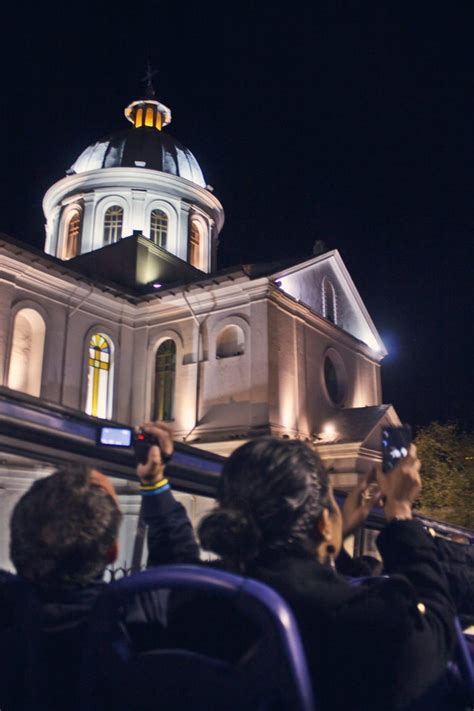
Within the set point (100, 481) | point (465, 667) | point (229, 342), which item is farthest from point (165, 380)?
point (465, 667)

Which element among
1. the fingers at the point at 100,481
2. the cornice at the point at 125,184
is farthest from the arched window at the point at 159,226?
the fingers at the point at 100,481

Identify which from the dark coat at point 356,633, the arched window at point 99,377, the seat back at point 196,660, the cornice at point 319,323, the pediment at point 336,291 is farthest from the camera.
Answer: the pediment at point 336,291

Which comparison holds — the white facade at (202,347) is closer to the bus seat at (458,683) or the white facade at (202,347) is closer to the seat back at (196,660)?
the bus seat at (458,683)

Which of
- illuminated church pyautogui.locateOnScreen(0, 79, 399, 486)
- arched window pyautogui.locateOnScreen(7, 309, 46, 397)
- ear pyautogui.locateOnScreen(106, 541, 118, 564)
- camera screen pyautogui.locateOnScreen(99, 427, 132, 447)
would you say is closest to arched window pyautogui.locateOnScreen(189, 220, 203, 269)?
illuminated church pyautogui.locateOnScreen(0, 79, 399, 486)

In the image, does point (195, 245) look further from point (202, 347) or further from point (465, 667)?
point (465, 667)

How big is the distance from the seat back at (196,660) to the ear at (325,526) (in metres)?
0.43

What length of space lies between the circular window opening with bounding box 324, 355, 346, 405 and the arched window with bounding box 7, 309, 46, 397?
10.3 metres

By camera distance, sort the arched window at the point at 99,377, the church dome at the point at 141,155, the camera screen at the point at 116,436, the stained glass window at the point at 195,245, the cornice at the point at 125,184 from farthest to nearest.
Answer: the church dome at the point at 141,155 < the stained glass window at the point at 195,245 < the cornice at the point at 125,184 < the arched window at the point at 99,377 < the camera screen at the point at 116,436

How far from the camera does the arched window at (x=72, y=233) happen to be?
26016mm

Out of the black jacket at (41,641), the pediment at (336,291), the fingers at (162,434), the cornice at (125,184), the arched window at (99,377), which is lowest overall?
the black jacket at (41,641)

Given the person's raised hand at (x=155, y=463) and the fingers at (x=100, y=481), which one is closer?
the fingers at (x=100, y=481)

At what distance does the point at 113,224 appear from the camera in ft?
85.9

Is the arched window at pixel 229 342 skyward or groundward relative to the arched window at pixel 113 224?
groundward

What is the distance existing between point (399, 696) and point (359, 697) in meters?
0.11
